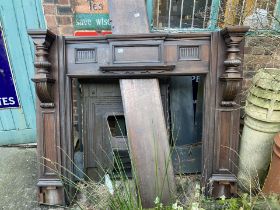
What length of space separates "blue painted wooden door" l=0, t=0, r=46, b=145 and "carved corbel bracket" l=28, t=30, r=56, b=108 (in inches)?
31.5

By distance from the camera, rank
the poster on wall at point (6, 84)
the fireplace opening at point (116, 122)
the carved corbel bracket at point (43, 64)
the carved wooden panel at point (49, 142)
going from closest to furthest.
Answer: the carved corbel bracket at point (43, 64) → the carved wooden panel at point (49, 142) → the fireplace opening at point (116, 122) → the poster on wall at point (6, 84)

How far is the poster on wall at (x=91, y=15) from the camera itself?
2.76 metres

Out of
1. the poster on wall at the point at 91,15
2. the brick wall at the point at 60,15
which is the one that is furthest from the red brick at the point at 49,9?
the poster on wall at the point at 91,15

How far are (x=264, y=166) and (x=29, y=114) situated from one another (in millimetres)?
2735

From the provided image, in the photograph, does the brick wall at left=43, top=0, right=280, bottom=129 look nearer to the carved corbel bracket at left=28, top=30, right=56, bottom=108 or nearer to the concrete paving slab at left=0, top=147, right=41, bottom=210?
the carved corbel bracket at left=28, top=30, right=56, bottom=108

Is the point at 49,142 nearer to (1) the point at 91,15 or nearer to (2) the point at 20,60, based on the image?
(2) the point at 20,60

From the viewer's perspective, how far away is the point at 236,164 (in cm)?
257

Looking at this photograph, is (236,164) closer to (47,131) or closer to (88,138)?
(88,138)

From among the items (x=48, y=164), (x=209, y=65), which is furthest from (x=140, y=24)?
(x=48, y=164)

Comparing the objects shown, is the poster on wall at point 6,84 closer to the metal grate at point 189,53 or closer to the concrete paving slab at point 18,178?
the concrete paving slab at point 18,178

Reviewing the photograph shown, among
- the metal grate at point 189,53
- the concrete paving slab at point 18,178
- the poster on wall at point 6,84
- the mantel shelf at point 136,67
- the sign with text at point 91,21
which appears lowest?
the concrete paving slab at point 18,178

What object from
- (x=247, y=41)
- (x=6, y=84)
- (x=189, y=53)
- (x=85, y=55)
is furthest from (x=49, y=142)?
(x=247, y=41)

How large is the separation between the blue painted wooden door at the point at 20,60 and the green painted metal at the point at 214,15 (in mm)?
1863

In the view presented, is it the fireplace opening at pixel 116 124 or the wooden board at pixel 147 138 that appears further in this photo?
the fireplace opening at pixel 116 124
